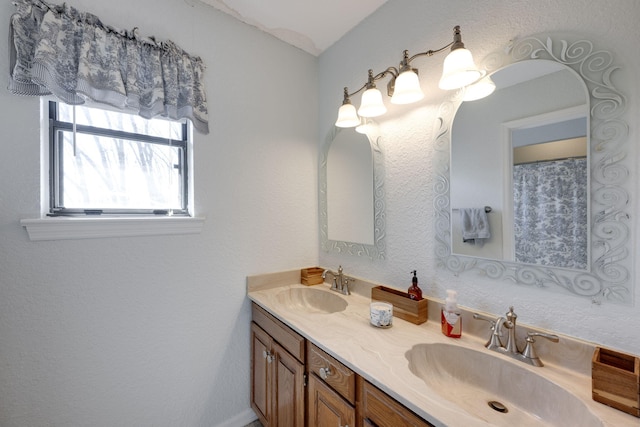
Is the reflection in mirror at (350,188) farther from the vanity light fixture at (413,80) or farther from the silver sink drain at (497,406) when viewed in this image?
the silver sink drain at (497,406)

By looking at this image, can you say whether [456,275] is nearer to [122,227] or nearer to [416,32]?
[416,32]

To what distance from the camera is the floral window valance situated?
3.40 feet

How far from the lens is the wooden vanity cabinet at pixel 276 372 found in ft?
3.96

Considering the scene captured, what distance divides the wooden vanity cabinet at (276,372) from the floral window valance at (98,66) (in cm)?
115

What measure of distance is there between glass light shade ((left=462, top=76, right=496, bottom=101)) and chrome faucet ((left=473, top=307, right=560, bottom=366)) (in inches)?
32.5

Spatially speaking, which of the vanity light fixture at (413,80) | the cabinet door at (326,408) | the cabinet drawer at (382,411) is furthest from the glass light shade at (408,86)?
the cabinet door at (326,408)

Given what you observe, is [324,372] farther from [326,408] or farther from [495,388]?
[495,388]

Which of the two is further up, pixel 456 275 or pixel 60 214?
pixel 60 214

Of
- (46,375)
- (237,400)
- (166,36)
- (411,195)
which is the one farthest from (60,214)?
(411,195)

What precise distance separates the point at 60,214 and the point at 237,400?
4.51ft

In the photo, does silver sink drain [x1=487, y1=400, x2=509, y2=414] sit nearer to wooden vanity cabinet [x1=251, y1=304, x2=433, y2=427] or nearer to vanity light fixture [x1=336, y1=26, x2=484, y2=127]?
wooden vanity cabinet [x1=251, y1=304, x2=433, y2=427]

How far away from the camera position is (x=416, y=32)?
1.31 meters

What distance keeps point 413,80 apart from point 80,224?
1.57 meters

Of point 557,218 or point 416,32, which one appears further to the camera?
point 416,32
